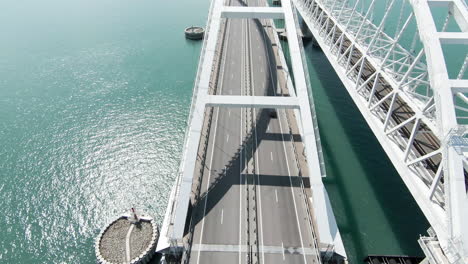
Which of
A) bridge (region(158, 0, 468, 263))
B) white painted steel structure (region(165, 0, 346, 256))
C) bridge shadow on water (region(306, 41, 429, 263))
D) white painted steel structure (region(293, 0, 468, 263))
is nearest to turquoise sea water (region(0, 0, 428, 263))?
bridge shadow on water (region(306, 41, 429, 263))

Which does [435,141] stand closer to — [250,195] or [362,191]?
[362,191]

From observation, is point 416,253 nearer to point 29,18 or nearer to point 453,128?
point 453,128

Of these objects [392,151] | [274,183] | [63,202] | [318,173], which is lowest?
[63,202]

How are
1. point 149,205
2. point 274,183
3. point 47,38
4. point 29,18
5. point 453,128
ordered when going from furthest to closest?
point 29,18, point 47,38, point 149,205, point 274,183, point 453,128

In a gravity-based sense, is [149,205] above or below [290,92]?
below

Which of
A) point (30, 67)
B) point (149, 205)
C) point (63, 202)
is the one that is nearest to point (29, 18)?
point (30, 67)

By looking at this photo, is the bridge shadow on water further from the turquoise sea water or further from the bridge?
the bridge

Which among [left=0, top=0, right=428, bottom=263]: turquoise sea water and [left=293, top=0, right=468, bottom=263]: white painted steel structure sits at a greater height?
[left=293, top=0, right=468, bottom=263]: white painted steel structure
